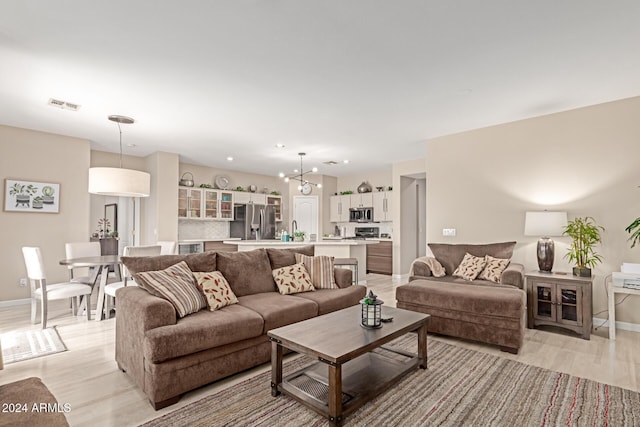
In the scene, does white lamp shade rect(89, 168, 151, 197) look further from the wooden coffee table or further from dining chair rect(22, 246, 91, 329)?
the wooden coffee table

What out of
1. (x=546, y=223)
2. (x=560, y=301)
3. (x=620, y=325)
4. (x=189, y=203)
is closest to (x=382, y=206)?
(x=546, y=223)

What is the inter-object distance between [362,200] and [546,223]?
4966 mm

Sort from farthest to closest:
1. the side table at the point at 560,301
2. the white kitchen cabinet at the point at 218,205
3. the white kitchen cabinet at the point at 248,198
A: the white kitchen cabinet at the point at 248,198 → the white kitchen cabinet at the point at 218,205 → the side table at the point at 560,301

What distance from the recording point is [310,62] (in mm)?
2943

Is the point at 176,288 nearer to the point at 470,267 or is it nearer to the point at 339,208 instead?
the point at 470,267

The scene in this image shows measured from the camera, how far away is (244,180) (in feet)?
28.2

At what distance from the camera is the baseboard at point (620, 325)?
3.76m

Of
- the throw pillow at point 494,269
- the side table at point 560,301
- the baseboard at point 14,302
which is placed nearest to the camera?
the side table at point 560,301

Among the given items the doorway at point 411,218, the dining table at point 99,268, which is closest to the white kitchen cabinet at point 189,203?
the dining table at point 99,268

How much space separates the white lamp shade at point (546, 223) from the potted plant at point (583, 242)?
15cm

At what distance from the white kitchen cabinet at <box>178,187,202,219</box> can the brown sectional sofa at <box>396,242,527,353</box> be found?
5186 millimetres

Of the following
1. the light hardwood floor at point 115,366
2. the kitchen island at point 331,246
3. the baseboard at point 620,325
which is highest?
the kitchen island at point 331,246

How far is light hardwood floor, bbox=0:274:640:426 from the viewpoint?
7.20 feet

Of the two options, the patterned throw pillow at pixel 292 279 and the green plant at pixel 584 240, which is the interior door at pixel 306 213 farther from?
the green plant at pixel 584 240
